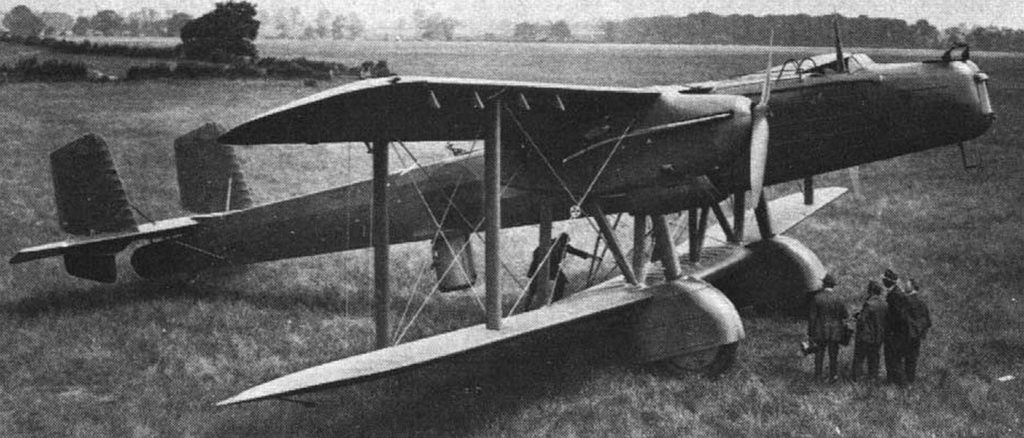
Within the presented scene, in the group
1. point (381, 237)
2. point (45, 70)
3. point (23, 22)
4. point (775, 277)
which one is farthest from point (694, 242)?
point (23, 22)

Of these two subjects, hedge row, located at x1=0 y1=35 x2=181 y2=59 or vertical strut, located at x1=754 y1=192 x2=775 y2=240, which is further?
hedge row, located at x1=0 y1=35 x2=181 y2=59

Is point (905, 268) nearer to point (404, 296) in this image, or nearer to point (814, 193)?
point (814, 193)

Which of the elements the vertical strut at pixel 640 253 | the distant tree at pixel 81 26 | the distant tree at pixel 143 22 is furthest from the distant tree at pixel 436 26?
the vertical strut at pixel 640 253

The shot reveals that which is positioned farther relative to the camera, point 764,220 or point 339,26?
point 339,26

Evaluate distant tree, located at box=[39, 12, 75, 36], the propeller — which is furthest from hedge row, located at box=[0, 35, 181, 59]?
the propeller

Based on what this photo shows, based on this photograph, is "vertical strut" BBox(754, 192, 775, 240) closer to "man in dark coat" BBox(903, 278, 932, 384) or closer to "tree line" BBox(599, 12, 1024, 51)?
"man in dark coat" BBox(903, 278, 932, 384)

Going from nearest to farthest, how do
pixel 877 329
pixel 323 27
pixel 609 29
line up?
pixel 877 329, pixel 323 27, pixel 609 29

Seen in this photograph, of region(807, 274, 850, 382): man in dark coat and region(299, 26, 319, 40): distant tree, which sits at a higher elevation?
region(299, 26, 319, 40): distant tree

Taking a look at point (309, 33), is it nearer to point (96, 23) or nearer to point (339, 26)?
point (339, 26)
